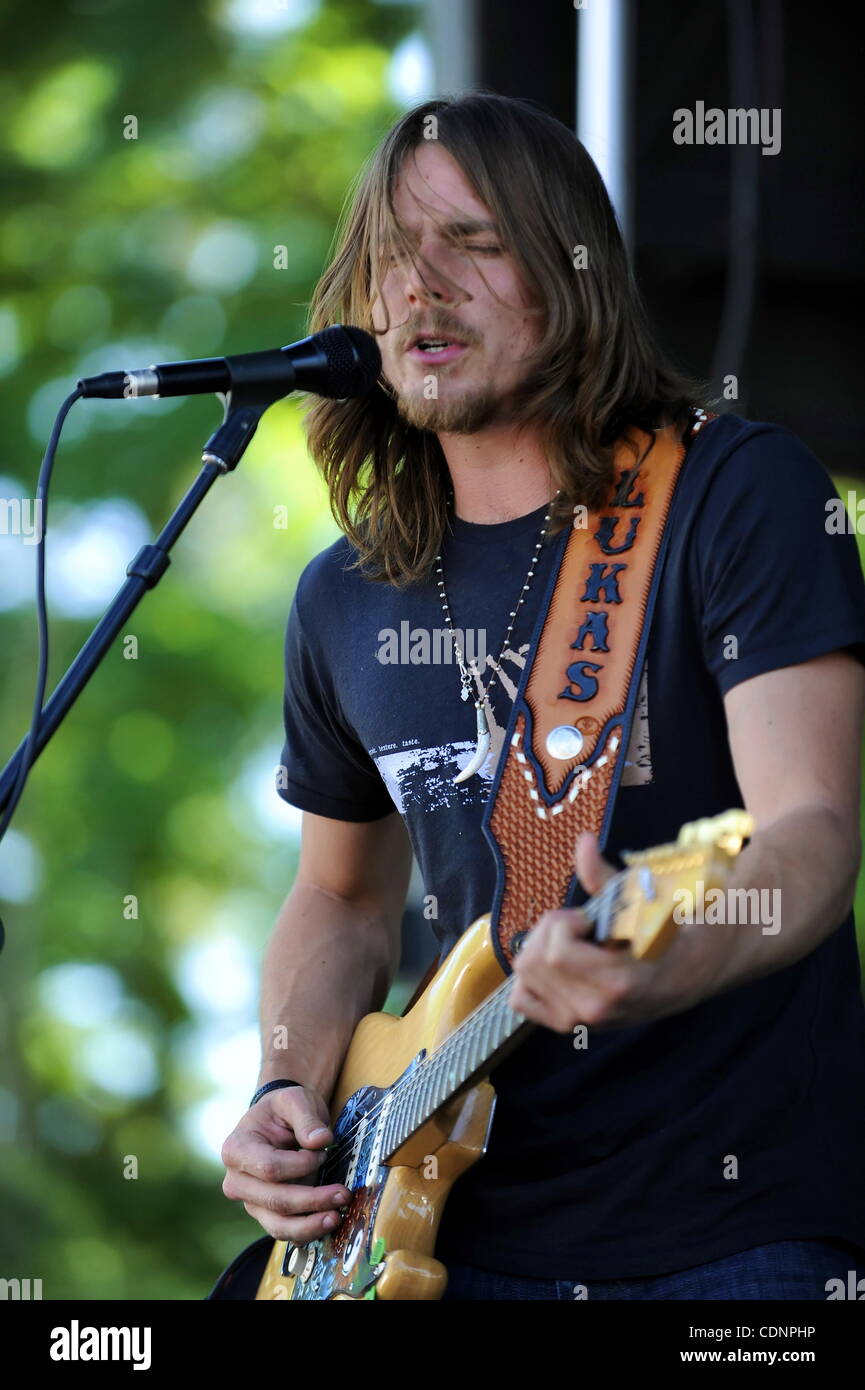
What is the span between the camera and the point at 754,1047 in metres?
2.13

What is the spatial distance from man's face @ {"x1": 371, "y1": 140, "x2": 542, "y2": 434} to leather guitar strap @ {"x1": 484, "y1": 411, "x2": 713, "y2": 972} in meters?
0.28

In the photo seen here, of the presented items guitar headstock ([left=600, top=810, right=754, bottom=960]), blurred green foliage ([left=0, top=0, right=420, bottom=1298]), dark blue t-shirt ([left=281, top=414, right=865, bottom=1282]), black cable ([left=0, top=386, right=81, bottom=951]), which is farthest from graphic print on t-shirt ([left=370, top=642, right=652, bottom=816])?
blurred green foliage ([left=0, top=0, right=420, bottom=1298])

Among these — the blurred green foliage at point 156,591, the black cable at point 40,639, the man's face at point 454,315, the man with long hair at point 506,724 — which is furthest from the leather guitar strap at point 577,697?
the blurred green foliage at point 156,591

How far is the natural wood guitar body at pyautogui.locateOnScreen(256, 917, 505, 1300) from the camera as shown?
2104 millimetres

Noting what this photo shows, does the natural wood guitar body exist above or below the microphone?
below

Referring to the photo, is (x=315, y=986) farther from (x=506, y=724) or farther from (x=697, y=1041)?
(x=697, y=1041)

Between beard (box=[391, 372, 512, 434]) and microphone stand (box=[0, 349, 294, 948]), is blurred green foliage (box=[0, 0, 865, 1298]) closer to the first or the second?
beard (box=[391, 372, 512, 434])

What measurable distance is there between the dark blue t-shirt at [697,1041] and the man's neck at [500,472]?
0.23 m

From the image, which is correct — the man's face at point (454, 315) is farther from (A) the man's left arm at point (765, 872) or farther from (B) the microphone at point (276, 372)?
(A) the man's left arm at point (765, 872)

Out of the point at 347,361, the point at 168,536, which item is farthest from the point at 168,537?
the point at 347,361

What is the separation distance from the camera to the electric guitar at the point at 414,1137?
6.66 feet

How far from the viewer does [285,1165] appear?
2443 mm

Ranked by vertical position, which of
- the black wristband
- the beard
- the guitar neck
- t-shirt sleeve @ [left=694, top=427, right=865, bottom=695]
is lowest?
the black wristband
